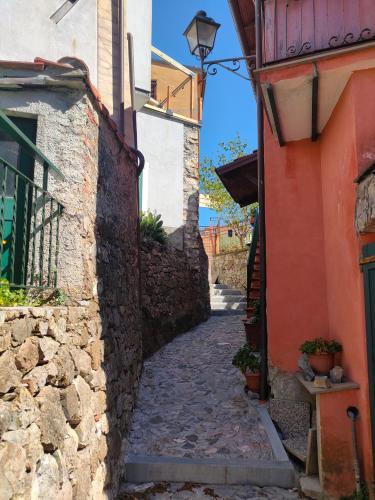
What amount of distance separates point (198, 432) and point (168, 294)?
15.2 feet

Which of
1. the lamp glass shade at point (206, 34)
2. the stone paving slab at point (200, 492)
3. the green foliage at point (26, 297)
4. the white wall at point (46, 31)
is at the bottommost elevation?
the stone paving slab at point (200, 492)

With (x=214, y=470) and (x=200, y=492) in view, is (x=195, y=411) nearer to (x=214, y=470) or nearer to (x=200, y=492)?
(x=214, y=470)

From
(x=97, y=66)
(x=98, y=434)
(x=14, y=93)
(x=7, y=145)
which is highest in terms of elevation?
(x=97, y=66)

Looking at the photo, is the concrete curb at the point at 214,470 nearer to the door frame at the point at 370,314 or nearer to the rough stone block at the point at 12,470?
the door frame at the point at 370,314

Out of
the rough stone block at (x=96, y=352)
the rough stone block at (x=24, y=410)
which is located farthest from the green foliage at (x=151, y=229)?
the rough stone block at (x=24, y=410)

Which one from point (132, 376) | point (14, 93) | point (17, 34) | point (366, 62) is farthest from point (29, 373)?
point (17, 34)

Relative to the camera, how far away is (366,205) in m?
3.10

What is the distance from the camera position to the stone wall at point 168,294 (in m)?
7.77

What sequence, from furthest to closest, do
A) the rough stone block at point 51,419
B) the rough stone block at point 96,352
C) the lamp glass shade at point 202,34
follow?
the lamp glass shade at point 202,34
the rough stone block at point 96,352
the rough stone block at point 51,419

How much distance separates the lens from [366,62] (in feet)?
11.3

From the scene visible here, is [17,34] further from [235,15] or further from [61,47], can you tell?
[235,15]

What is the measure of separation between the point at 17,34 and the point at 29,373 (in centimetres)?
421

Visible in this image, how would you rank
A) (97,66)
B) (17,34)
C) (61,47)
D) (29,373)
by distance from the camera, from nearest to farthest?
(29,373) → (17,34) → (61,47) → (97,66)

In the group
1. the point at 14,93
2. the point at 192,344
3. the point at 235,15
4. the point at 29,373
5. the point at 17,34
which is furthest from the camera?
the point at 192,344
